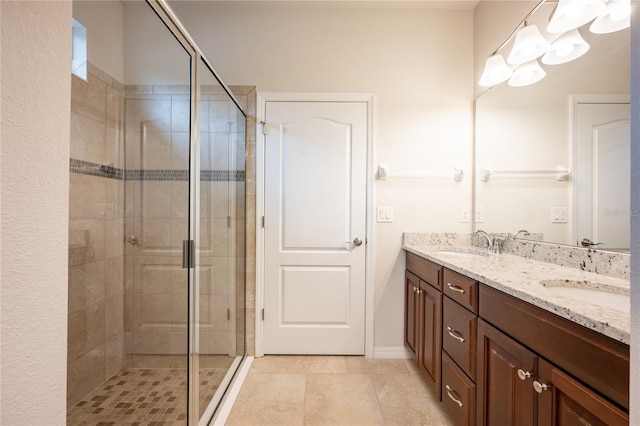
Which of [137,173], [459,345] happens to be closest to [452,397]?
[459,345]

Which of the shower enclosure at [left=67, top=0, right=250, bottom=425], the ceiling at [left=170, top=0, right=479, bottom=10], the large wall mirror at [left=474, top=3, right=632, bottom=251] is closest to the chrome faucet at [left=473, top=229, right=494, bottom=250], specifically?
the large wall mirror at [left=474, top=3, right=632, bottom=251]

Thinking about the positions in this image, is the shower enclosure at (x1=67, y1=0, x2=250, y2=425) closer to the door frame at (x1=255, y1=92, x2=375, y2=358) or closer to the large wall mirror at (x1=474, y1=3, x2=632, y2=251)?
the door frame at (x1=255, y1=92, x2=375, y2=358)

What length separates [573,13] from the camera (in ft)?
4.08

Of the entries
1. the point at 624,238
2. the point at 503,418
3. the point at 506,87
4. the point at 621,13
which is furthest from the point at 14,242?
the point at 506,87

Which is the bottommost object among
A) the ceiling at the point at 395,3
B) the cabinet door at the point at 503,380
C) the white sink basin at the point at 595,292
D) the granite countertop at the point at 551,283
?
the cabinet door at the point at 503,380

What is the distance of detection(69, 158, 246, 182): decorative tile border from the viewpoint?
1.08 metres

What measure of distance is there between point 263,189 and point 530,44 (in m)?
1.91

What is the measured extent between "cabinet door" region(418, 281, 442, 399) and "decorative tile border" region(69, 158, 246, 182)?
153cm

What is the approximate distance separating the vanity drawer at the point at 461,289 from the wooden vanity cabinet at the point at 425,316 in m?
0.09

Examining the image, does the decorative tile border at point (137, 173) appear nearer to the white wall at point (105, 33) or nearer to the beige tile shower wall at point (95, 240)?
the beige tile shower wall at point (95, 240)

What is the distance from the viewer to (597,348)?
27.2 inches

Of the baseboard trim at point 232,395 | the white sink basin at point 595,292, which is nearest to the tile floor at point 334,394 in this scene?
the baseboard trim at point 232,395

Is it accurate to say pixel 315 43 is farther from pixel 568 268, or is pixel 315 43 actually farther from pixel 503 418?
pixel 503 418

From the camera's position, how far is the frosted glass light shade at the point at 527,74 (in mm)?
1594
